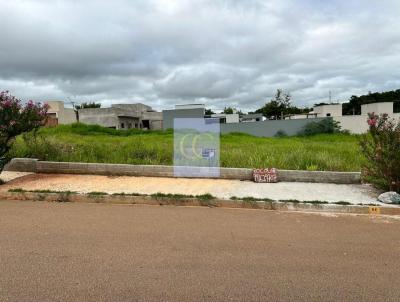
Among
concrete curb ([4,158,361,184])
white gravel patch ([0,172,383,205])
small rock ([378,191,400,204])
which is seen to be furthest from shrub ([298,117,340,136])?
small rock ([378,191,400,204])

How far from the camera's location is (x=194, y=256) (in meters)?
4.62

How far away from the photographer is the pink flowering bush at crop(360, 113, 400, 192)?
8250mm

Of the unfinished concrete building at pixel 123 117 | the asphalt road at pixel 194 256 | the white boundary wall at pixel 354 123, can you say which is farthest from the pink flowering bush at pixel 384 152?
the unfinished concrete building at pixel 123 117

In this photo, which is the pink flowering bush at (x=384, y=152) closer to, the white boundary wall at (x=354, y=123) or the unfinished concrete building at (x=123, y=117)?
the white boundary wall at (x=354, y=123)

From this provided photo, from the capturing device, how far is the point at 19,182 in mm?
9383

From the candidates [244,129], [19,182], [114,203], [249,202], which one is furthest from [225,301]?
[244,129]

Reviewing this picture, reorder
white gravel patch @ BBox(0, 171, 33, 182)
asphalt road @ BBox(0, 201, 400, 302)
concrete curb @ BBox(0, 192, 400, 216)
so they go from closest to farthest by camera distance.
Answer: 1. asphalt road @ BBox(0, 201, 400, 302)
2. concrete curb @ BBox(0, 192, 400, 216)
3. white gravel patch @ BBox(0, 171, 33, 182)

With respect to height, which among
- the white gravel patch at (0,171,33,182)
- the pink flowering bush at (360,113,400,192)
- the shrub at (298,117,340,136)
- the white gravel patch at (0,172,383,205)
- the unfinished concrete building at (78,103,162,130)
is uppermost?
the unfinished concrete building at (78,103,162,130)

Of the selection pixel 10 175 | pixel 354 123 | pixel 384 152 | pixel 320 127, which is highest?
pixel 354 123

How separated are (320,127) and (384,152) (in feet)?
122

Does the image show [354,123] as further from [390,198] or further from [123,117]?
[390,198]

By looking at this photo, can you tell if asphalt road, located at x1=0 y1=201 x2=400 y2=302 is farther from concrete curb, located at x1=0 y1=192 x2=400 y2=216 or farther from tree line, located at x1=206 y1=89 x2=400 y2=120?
tree line, located at x1=206 y1=89 x2=400 y2=120

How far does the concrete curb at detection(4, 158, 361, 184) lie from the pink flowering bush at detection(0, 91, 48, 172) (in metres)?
1.03

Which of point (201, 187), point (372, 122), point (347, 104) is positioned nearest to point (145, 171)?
point (201, 187)
